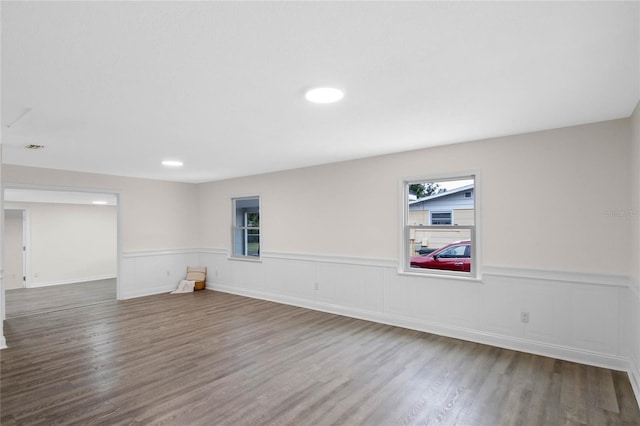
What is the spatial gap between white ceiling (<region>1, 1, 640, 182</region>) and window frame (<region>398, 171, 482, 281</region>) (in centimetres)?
61

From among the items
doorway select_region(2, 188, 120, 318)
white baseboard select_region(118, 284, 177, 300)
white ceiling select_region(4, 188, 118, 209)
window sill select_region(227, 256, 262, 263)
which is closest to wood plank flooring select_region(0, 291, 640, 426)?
white baseboard select_region(118, 284, 177, 300)

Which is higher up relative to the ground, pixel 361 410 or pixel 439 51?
pixel 439 51

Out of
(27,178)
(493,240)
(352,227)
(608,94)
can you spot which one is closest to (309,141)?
(352,227)

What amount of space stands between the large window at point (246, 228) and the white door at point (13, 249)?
18.8 feet

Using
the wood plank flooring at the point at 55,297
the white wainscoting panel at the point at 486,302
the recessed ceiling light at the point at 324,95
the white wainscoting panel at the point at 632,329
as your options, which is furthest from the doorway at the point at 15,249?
the white wainscoting panel at the point at 632,329

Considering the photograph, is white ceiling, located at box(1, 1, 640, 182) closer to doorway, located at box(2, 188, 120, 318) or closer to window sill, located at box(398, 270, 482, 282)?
window sill, located at box(398, 270, 482, 282)

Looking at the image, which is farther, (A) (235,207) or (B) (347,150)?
(A) (235,207)

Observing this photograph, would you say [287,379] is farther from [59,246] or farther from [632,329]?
[59,246]

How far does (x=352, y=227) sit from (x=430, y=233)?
1.16 meters

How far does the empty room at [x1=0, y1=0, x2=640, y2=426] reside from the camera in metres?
1.72

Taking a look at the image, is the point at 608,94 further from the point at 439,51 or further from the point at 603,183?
the point at 439,51

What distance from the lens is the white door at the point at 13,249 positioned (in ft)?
26.6

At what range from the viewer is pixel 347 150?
14.4ft

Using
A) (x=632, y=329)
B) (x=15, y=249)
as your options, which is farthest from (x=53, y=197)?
(x=632, y=329)
